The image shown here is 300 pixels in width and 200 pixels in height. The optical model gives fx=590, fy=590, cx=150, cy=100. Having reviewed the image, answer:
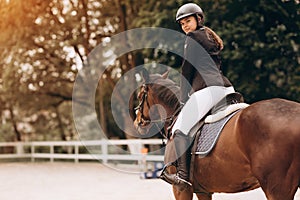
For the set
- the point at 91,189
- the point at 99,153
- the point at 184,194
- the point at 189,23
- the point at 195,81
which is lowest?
the point at 99,153

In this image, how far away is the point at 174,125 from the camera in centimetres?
654

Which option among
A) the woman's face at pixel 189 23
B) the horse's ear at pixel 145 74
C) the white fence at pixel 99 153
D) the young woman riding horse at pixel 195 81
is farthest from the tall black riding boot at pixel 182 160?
the white fence at pixel 99 153

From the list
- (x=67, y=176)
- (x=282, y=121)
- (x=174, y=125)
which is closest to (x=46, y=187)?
(x=67, y=176)

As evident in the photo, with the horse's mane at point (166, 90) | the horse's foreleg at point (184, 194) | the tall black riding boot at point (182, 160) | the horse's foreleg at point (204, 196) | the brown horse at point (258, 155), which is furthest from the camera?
the horse's mane at point (166, 90)

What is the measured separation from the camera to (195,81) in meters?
6.38

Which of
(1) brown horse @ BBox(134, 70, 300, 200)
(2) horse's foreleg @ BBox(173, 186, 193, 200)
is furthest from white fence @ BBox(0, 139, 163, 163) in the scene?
(1) brown horse @ BBox(134, 70, 300, 200)

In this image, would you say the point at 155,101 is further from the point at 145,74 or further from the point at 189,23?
the point at 189,23

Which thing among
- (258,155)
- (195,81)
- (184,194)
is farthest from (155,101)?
(258,155)

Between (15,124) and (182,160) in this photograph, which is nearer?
(182,160)

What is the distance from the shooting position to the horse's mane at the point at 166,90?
273 inches

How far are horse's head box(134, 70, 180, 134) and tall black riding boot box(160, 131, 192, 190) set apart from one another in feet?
2.31

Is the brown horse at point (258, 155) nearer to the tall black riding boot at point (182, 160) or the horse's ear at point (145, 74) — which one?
the tall black riding boot at point (182, 160)

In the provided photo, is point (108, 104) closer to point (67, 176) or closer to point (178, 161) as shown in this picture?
point (67, 176)

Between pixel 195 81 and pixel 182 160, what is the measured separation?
869 mm
